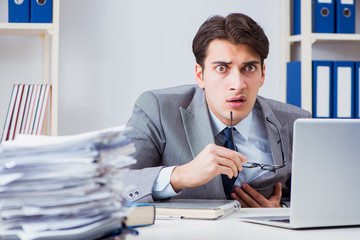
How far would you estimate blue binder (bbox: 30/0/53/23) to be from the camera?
2412mm

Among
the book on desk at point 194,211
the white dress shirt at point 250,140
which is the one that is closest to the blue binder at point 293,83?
the white dress shirt at point 250,140

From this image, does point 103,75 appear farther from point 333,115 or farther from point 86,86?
point 333,115

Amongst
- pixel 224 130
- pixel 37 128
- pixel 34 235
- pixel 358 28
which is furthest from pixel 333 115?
pixel 34 235

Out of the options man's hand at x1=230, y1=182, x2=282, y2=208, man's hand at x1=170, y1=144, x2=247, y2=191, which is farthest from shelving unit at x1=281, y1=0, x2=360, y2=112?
man's hand at x1=170, y1=144, x2=247, y2=191

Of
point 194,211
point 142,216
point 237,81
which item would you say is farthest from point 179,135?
point 142,216

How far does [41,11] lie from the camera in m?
2.42

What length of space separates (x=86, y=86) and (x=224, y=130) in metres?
1.09

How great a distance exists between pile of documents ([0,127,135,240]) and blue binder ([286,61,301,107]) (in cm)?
222

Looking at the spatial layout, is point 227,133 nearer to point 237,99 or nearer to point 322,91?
point 237,99

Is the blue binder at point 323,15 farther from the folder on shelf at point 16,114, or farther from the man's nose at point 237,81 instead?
the folder on shelf at point 16,114

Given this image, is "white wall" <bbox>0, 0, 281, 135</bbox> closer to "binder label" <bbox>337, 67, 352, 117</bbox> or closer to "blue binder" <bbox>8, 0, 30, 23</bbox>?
"blue binder" <bbox>8, 0, 30, 23</bbox>

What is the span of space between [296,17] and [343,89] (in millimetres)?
469

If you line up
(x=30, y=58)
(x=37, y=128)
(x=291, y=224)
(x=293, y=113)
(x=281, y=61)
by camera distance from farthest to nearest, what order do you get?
(x=281, y=61) → (x=30, y=58) → (x=37, y=128) → (x=293, y=113) → (x=291, y=224)

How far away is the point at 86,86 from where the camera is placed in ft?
8.93
